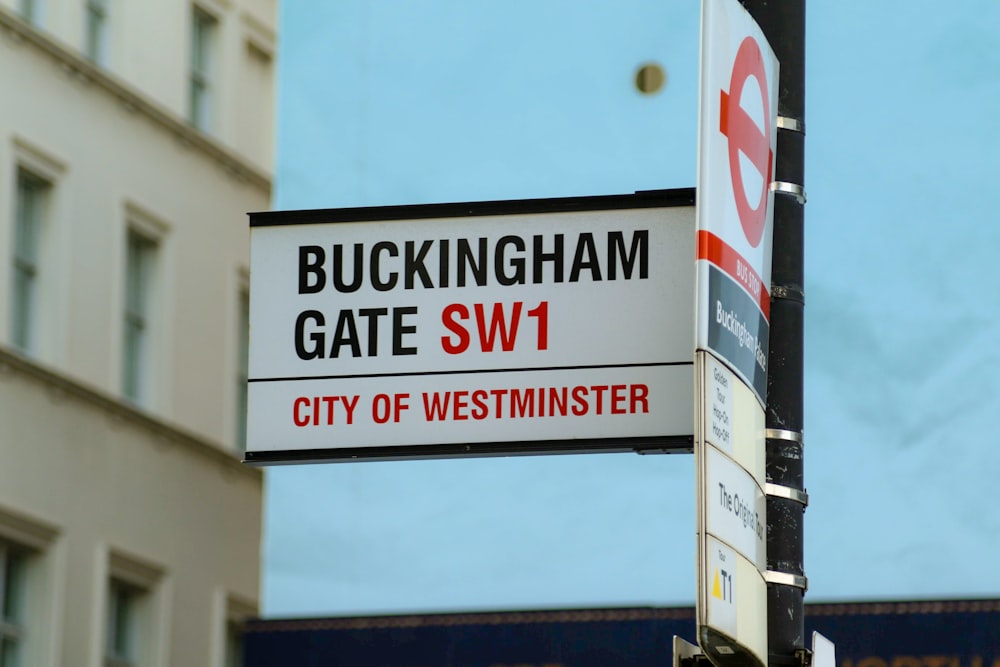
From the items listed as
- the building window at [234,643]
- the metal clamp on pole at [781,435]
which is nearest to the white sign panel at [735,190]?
the metal clamp on pole at [781,435]

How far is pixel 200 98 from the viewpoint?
2633 centimetres

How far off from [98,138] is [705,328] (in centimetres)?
2026

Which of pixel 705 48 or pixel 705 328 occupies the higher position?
pixel 705 48

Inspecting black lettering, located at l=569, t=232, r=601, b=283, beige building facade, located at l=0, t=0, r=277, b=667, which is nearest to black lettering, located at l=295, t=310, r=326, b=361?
black lettering, located at l=569, t=232, r=601, b=283

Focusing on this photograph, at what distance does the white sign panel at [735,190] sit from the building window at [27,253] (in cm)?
1819

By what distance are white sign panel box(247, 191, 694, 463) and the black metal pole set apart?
51 centimetres

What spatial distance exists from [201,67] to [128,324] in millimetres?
3669

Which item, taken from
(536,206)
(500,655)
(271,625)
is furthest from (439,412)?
(271,625)

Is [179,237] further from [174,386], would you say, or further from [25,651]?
[25,651]

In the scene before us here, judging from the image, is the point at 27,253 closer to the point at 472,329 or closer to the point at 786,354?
the point at 472,329

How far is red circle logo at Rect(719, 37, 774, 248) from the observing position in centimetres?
464

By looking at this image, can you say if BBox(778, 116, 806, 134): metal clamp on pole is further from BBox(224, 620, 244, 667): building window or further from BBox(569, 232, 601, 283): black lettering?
BBox(224, 620, 244, 667): building window

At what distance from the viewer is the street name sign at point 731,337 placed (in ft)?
14.2

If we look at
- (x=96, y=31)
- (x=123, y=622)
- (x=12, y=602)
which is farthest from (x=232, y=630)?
(x=96, y=31)
